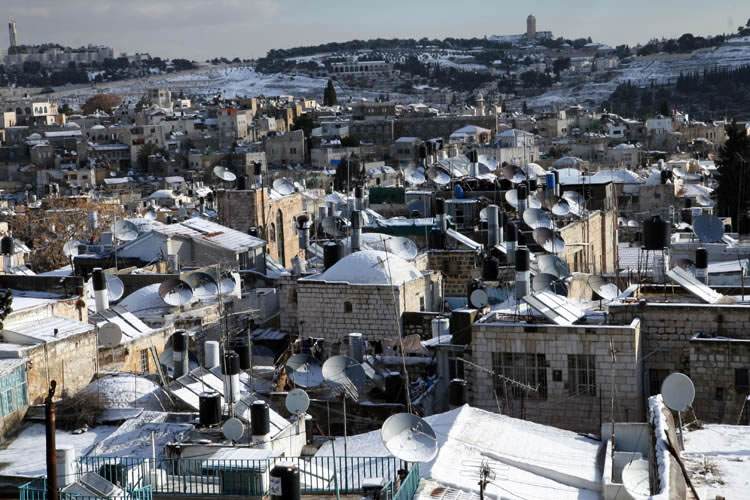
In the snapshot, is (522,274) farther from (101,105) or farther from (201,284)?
(101,105)

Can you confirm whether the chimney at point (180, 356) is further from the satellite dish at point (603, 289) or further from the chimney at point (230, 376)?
the satellite dish at point (603, 289)

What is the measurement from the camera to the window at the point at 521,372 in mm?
14492

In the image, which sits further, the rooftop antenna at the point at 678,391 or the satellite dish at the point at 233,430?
the satellite dish at the point at 233,430

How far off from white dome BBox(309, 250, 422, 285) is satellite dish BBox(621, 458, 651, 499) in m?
7.52

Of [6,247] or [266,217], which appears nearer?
[6,247]

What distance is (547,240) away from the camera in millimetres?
20922

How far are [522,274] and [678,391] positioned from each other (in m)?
4.69

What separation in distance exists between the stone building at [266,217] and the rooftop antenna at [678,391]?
1962 centimetres

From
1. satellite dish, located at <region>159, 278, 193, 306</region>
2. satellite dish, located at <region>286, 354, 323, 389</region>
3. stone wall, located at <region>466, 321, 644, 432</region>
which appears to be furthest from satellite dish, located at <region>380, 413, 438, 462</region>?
satellite dish, located at <region>159, 278, 193, 306</region>

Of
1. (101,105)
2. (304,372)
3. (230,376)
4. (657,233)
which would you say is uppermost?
(657,233)

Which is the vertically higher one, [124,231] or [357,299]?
[357,299]

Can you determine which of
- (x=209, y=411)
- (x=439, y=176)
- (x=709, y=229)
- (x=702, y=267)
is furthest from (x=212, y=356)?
(x=439, y=176)

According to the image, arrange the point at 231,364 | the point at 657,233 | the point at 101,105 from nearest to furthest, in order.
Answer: the point at 231,364, the point at 657,233, the point at 101,105

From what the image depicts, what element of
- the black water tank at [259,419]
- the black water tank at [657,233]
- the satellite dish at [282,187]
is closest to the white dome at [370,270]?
the black water tank at [657,233]
